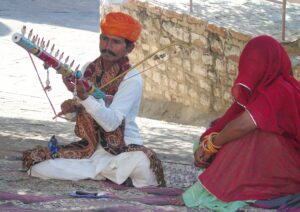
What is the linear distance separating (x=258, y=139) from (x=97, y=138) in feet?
4.04

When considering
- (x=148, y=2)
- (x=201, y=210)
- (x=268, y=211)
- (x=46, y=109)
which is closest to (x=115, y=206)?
(x=201, y=210)

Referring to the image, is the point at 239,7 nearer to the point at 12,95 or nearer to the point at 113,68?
the point at 12,95

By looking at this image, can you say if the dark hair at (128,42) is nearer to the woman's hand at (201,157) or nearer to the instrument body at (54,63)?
the instrument body at (54,63)

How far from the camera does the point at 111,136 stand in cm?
514

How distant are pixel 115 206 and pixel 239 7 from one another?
7.33m

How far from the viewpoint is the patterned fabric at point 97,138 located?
5.14 m

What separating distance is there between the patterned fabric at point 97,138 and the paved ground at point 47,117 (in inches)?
7.7

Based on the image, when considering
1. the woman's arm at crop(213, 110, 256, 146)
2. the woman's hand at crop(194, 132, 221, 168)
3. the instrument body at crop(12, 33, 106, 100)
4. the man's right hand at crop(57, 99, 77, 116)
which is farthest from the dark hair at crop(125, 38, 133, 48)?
the woman's arm at crop(213, 110, 256, 146)

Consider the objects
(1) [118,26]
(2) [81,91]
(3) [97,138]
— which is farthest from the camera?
(3) [97,138]

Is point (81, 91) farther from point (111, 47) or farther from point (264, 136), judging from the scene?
point (264, 136)

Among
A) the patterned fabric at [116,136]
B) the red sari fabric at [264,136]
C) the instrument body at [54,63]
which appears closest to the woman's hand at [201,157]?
the red sari fabric at [264,136]

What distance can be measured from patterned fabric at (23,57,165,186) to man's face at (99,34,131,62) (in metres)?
0.07

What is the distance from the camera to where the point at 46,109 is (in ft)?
35.4

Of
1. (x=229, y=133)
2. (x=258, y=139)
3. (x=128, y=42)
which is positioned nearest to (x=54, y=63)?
(x=128, y=42)
